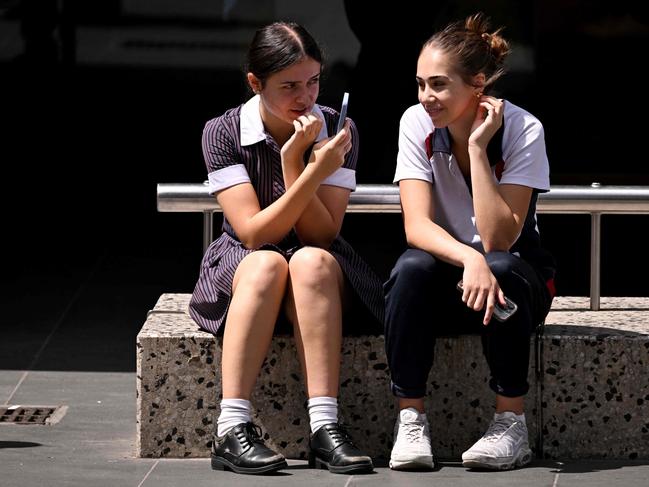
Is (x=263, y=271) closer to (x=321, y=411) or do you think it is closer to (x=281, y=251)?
(x=281, y=251)

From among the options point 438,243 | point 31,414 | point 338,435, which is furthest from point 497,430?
point 31,414

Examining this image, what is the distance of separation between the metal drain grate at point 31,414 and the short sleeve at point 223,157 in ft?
3.47

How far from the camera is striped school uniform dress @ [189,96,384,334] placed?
4.50 m

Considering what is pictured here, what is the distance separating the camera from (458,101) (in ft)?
14.5

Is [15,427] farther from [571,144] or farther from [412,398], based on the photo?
[571,144]

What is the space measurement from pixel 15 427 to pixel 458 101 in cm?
183

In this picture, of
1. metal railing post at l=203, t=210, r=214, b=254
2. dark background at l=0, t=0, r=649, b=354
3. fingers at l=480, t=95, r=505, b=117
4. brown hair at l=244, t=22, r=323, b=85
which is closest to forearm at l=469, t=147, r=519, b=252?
fingers at l=480, t=95, r=505, b=117

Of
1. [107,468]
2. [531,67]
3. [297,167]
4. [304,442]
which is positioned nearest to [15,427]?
[107,468]

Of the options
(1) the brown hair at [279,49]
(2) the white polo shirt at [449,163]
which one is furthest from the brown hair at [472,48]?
(1) the brown hair at [279,49]

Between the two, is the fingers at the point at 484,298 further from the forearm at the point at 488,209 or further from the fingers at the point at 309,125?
the fingers at the point at 309,125

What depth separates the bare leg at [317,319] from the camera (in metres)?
4.33

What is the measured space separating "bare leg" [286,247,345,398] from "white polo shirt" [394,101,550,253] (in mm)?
403

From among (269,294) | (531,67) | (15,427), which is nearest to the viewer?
(269,294)

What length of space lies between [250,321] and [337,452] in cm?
45
